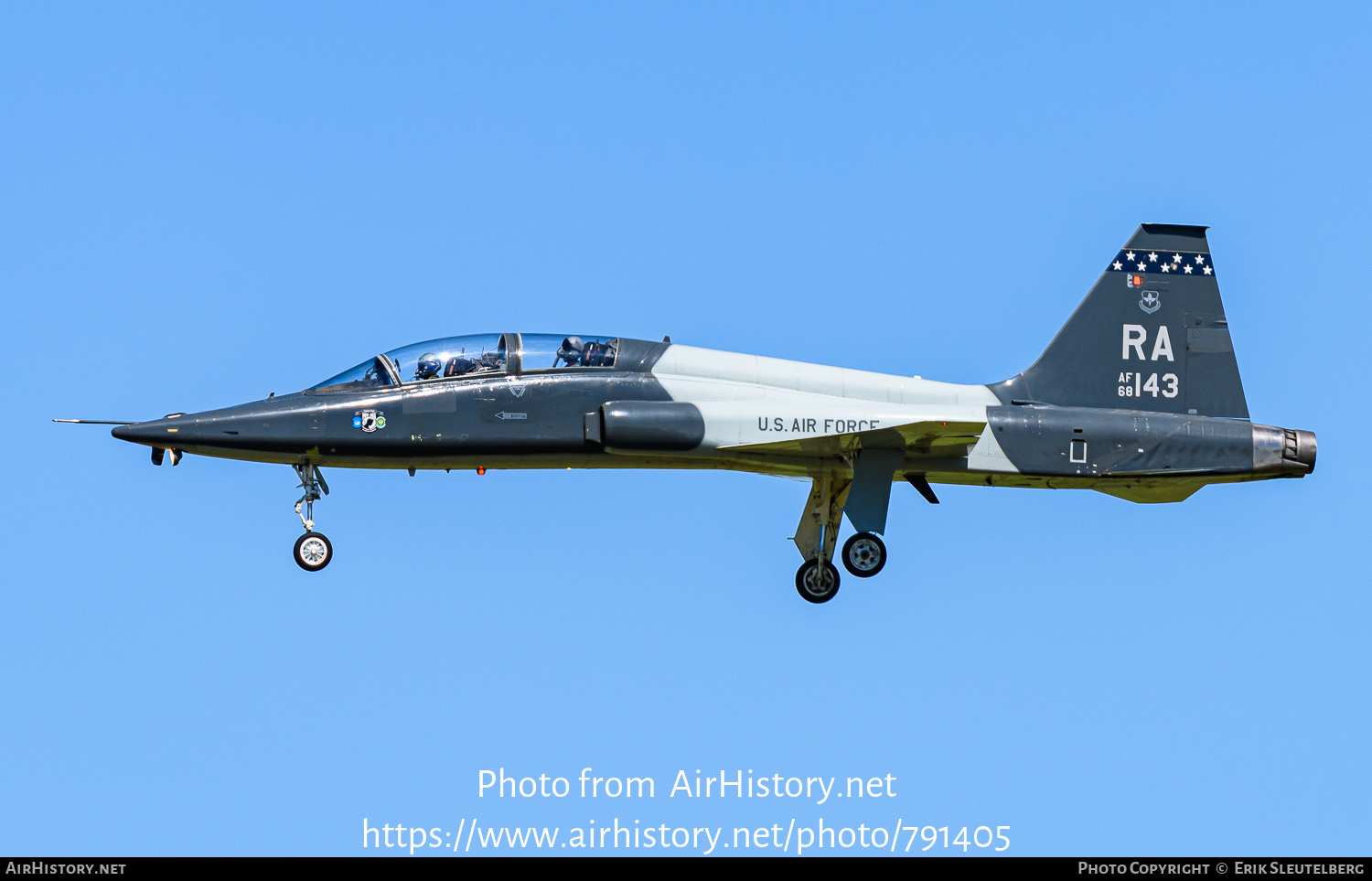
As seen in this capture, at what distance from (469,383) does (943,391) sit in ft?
21.5

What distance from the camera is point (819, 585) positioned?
24.3m

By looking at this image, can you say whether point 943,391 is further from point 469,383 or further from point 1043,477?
point 469,383

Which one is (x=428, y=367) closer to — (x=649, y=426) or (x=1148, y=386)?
(x=649, y=426)

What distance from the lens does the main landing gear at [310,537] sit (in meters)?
23.0

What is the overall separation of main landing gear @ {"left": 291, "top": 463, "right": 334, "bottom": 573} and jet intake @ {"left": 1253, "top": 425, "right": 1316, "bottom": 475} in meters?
12.6

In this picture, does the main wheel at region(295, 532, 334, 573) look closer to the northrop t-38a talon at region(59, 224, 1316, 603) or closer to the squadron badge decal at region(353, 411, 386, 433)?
the northrop t-38a talon at region(59, 224, 1316, 603)

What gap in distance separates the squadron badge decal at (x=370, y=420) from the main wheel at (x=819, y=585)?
6.07 meters

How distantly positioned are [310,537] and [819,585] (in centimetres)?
687

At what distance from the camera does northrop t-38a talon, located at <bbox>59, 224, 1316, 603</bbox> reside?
2312cm

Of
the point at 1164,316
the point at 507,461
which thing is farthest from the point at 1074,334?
the point at 507,461
